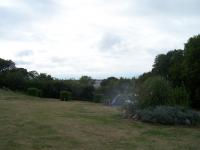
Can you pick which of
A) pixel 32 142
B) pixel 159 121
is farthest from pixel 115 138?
pixel 159 121

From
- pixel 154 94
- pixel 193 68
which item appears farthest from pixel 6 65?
pixel 154 94

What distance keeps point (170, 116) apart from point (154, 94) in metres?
2.88

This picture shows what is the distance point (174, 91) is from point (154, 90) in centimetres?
126

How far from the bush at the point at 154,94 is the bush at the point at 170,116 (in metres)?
1.93

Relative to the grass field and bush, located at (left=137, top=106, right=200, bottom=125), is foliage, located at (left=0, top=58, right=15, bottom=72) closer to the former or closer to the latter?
bush, located at (left=137, top=106, right=200, bottom=125)

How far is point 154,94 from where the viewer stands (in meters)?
17.7

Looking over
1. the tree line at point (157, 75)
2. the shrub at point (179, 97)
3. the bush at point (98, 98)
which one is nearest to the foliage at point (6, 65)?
the tree line at point (157, 75)

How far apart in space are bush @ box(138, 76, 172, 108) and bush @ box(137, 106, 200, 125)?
6.33 feet

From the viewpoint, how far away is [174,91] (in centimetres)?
1827

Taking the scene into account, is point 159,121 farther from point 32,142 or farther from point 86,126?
point 32,142

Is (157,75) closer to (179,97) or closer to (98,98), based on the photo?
(179,97)

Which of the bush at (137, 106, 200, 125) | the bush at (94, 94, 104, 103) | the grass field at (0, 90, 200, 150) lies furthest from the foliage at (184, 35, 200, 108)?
the grass field at (0, 90, 200, 150)

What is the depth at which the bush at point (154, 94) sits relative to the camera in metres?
17.7

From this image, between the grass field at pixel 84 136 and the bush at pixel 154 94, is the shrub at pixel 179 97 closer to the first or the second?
the bush at pixel 154 94
